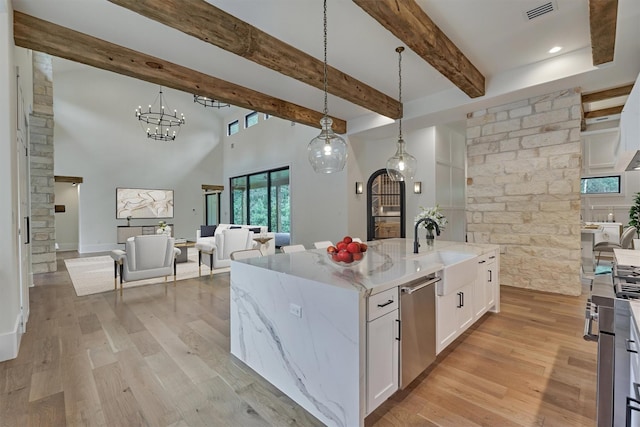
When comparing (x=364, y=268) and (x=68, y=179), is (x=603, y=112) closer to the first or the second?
(x=364, y=268)

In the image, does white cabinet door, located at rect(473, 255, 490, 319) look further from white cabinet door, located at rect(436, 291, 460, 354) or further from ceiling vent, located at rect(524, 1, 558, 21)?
ceiling vent, located at rect(524, 1, 558, 21)

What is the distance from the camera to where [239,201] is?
11.4 m

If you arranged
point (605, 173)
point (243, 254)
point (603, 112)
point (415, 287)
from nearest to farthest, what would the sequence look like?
point (415, 287) → point (243, 254) → point (603, 112) → point (605, 173)

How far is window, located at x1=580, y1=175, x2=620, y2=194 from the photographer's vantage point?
7.00 metres

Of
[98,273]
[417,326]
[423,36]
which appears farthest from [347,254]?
[98,273]

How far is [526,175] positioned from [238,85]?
484 centimetres

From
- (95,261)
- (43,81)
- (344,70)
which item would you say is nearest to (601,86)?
(344,70)

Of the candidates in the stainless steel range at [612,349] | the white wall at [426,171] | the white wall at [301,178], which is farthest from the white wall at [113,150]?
the stainless steel range at [612,349]

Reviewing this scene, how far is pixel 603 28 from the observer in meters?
2.84

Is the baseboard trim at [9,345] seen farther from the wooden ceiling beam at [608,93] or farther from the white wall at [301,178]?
the wooden ceiling beam at [608,93]

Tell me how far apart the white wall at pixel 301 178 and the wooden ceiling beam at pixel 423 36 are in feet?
11.6

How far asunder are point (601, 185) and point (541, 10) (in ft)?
21.2

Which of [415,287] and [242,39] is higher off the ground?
[242,39]

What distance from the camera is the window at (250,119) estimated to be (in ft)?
34.2
